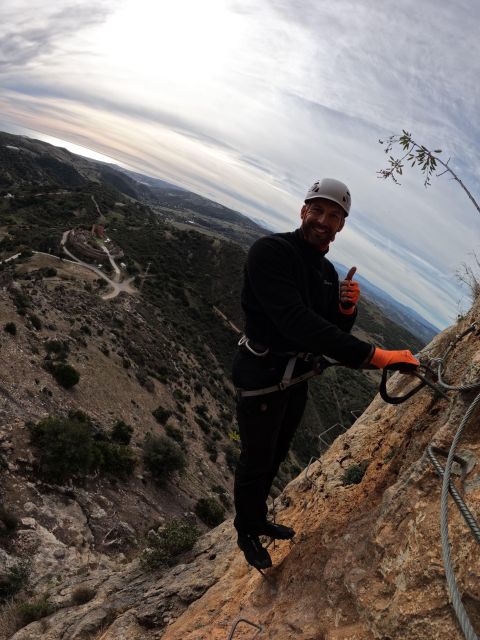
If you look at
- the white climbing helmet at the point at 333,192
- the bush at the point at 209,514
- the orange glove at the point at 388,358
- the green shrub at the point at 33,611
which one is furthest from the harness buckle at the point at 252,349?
the bush at the point at 209,514

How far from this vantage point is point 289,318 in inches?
135

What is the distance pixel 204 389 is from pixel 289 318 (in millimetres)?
42947

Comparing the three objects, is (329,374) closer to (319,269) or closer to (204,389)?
(204,389)

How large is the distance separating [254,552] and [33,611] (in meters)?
4.53

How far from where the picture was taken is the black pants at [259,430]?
13.3 ft

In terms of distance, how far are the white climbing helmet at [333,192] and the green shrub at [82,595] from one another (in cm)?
708

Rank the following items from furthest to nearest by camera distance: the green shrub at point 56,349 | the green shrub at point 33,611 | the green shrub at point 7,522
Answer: the green shrub at point 56,349
the green shrub at point 7,522
the green shrub at point 33,611

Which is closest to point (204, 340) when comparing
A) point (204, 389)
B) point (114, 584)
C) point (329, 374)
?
point (204, 389)

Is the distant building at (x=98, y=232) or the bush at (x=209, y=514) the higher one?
the distant building at (x=98, y=232)

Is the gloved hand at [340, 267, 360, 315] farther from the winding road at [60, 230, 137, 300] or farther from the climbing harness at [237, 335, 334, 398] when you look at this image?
the winding road at [60, 230, 137, 300]

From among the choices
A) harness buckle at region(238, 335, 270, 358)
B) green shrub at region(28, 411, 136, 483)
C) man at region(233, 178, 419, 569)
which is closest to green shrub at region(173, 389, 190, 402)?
green shrub at region(28, 411, 136, 483)

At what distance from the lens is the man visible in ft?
11.1

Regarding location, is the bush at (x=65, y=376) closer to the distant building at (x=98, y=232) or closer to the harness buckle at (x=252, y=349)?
the harness buckle at (x=252, y=349)

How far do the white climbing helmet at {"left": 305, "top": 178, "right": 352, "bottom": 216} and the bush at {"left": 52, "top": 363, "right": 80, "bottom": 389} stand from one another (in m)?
22.2
